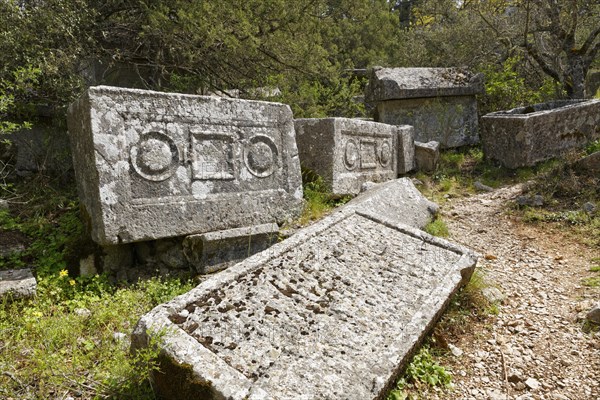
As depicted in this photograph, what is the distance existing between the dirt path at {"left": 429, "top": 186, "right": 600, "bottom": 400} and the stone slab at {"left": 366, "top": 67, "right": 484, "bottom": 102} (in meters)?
3.61

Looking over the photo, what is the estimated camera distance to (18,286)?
2432 mm

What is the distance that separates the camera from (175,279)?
9.33ft

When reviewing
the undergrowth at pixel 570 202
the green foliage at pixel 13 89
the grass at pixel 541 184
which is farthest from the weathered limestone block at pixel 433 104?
the green foliage at pixel 13 89

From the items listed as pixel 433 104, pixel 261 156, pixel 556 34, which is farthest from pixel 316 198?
pixel 556 34

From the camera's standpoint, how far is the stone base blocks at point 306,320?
63.3 inches

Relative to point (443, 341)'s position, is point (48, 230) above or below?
above

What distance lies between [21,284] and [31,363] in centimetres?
75

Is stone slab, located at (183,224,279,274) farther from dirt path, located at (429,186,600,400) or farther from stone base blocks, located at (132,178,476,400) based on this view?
dirt path, located at (429,186,600,400)

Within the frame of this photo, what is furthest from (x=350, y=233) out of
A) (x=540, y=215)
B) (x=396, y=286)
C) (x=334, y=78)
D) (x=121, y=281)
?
(x=334, y=78)

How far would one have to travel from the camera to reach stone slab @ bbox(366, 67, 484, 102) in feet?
22.8

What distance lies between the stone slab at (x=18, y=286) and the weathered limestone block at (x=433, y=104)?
5.97 metres

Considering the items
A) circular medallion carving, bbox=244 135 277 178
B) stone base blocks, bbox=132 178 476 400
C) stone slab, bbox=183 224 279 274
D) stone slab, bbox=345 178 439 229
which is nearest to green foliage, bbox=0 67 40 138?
stone slab, bbox=183 224 279 274

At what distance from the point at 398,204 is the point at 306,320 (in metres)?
2.18

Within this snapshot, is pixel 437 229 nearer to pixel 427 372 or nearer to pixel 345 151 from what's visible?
pixel 345 151
